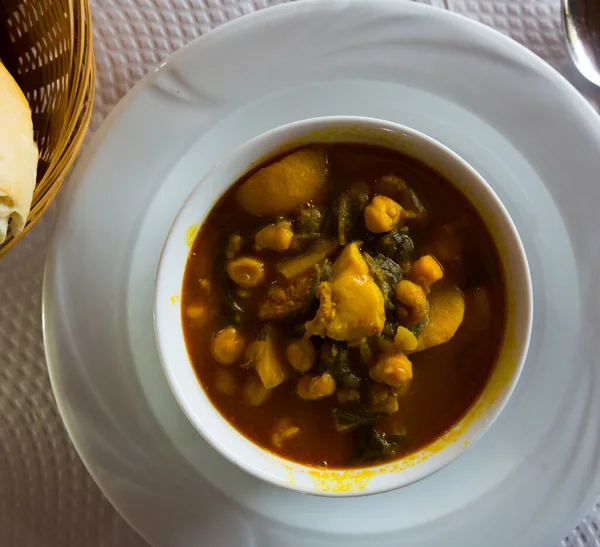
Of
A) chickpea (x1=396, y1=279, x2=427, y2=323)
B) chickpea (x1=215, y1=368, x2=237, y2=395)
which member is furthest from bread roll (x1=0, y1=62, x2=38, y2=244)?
chickpea (x1=396, y1=279, x2=427, y2=323)

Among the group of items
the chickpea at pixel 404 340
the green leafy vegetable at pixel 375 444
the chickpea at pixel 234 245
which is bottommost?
the green leafy vegetable at pixel 375 444

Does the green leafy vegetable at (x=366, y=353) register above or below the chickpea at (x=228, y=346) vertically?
above

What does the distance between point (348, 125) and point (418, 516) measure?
107 cm

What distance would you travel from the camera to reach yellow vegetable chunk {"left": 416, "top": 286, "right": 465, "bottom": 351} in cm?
156

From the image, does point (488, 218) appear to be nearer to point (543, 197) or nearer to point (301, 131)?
point (543, 197)

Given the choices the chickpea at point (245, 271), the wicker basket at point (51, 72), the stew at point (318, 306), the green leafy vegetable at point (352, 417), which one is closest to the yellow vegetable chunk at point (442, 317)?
the stew at point (318, 306)

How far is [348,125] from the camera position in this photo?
150 cm

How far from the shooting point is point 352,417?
5.16 ft

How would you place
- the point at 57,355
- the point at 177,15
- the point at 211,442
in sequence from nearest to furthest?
the point at 211,442
the point at 57,355
the point at 177,15

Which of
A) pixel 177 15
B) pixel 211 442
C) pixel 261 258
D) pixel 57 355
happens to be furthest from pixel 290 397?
pixel 177 15

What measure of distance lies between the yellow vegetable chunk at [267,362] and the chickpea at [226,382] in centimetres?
7

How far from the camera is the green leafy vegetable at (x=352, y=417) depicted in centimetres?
157

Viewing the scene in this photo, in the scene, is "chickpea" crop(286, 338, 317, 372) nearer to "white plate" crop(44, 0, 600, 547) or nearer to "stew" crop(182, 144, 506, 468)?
"stew" crop(182, 144, 506, 468)

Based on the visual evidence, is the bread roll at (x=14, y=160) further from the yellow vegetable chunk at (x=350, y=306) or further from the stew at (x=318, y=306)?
the yellow vegetable chunk at (x=350, y=306)
